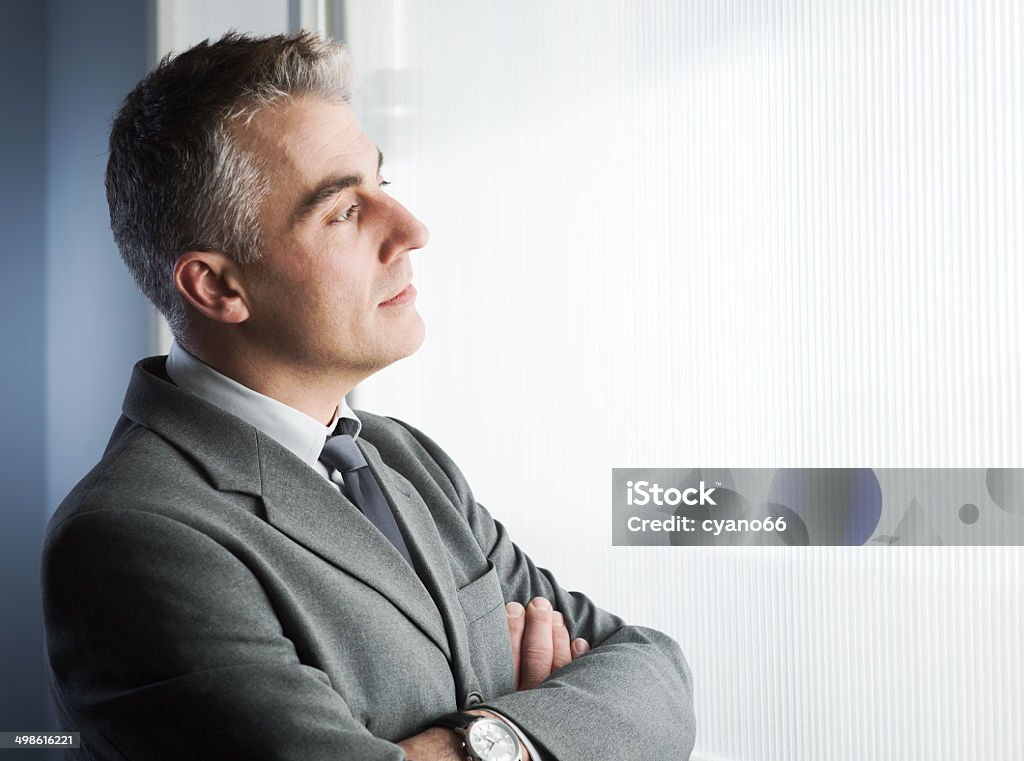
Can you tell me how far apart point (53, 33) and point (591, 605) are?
96.5 inches

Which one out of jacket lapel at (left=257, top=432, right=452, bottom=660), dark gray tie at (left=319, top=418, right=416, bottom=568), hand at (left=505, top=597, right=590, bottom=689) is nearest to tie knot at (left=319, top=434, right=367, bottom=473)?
dark gray tie at (left=319, top=418, right=416, bottom=568)

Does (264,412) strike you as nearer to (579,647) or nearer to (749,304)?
(579,647)

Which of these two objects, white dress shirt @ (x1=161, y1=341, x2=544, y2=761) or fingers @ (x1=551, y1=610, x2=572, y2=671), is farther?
fingers @ (x1=551, y1=610, x2=572, y2=671)

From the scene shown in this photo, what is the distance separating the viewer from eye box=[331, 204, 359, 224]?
1304 mm

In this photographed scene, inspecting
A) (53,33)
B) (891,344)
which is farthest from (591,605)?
(53,33)

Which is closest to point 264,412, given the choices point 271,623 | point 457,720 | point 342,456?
point 342,456

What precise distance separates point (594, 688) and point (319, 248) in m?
0.69

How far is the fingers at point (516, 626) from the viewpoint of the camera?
1.40 m

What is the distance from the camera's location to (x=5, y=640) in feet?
8.90

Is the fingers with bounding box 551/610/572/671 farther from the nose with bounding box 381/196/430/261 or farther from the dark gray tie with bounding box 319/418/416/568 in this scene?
the nose with bounding box 381/196/430/261

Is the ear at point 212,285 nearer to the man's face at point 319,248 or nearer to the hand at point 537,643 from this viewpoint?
the man's face at point 319,248

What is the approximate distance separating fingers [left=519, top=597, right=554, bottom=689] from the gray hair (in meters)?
0.68

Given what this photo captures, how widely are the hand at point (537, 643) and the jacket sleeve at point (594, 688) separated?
0.05 m

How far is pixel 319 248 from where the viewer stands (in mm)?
1284
